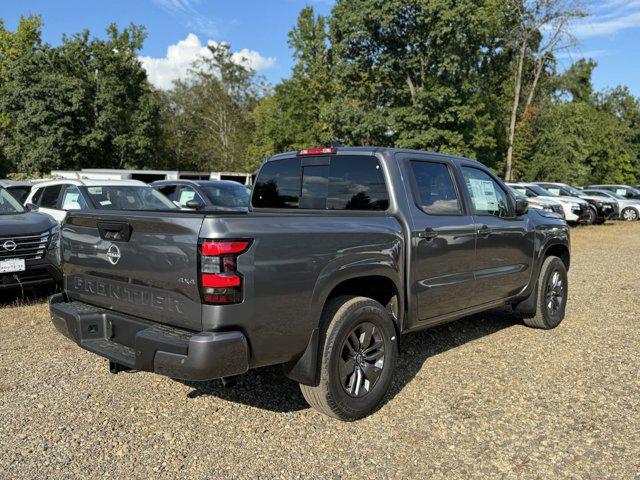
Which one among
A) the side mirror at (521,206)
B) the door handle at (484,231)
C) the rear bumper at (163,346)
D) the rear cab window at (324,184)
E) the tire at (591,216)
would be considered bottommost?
the tire at (591,216)

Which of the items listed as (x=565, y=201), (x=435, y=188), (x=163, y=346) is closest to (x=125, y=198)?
(x=435, y=188)

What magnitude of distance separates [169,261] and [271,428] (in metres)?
1.38

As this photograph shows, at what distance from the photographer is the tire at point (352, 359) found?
11.5 feet

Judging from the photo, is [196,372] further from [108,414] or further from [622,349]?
[622,349]

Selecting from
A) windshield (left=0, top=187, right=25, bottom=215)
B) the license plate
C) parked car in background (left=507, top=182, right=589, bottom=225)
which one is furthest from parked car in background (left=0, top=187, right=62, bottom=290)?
parked car in background (left=507, top=182, right=589, bottom=225)

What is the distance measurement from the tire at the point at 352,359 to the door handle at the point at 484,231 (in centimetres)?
145

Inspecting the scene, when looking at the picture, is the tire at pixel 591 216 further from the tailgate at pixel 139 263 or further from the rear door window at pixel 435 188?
the tailgate at pixel 139 263

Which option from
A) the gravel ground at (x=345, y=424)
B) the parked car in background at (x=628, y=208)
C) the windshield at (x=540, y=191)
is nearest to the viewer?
the gravel ground at (x=345, y=424)

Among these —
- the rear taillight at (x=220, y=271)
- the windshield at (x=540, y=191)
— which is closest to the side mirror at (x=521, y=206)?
the rear taillight at (x=220, y=271)

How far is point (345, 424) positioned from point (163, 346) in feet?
4.69

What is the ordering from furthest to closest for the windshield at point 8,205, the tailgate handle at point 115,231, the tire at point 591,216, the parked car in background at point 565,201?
1. the tire at point 591,216
2. the parked car in background at point 565,201
3. the windshield at point 8,205
4. the tailgate handle at point 115,231

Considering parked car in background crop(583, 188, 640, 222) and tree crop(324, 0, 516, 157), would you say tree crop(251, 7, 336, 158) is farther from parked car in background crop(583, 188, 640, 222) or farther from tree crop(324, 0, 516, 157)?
parked car in background crop(583, 188, 640, 222)

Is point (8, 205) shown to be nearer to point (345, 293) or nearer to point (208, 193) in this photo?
point (208, 193)

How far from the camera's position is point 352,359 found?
12.2 feet
